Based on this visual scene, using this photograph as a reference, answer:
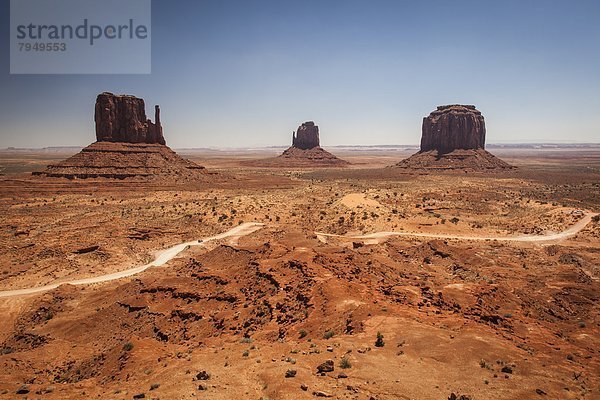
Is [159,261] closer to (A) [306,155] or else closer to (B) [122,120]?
(B) [122,120]

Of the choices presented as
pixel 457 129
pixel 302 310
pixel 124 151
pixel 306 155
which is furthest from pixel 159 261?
pixel 306 155

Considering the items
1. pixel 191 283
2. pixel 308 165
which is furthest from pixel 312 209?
pixel 308 165

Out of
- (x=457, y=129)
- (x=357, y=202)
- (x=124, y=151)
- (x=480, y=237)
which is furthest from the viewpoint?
(x=457, y=129)

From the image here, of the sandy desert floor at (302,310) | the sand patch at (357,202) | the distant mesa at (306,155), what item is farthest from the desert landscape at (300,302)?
the distant mesa at (306,155)

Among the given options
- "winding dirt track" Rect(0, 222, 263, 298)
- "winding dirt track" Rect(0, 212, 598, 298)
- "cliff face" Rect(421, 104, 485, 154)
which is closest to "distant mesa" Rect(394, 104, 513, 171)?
"cliff face" Rect(421, 104, 485, 154)

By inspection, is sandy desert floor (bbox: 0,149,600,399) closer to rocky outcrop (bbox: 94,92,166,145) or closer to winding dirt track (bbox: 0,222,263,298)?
winding dirt track (bbox: 0,222,263,298)
